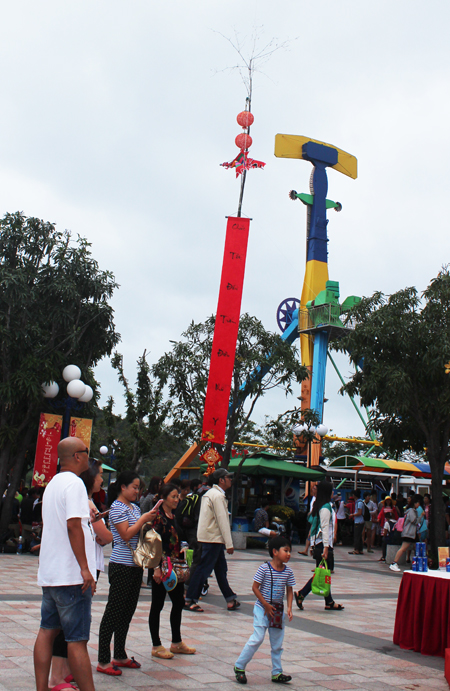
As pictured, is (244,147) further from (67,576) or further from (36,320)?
(67,576)

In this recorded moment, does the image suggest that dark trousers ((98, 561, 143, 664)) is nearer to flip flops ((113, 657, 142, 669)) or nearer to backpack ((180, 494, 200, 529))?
flip flops ((113, 657, 142, 669))

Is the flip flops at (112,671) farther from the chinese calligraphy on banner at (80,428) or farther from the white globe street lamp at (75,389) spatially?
the chinese calligraphy on banner at (80,428)

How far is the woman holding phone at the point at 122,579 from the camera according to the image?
496 cm

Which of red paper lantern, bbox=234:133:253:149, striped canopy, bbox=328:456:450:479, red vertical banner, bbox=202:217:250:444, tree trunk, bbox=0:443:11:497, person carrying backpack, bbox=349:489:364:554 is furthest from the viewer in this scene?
striped canopy, bbox=328:456:450:479

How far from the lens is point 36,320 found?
1534 centimetres

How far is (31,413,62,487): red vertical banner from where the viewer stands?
14.3 m

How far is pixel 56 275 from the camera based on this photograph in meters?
15.6

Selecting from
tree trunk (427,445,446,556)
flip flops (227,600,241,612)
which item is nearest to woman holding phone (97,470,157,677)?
flip flops (227,600,241,612)

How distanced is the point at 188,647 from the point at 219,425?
37.2 feet

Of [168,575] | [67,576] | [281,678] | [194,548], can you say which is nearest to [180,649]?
[168,575]

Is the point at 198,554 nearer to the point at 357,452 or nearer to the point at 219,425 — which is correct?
the point at 219,425

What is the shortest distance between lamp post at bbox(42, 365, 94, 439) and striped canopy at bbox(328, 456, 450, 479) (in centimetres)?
1003

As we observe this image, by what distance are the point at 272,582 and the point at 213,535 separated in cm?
251

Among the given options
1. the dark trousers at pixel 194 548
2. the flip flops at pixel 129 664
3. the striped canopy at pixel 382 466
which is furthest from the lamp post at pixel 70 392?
the striped canopy at pixel 382 466
